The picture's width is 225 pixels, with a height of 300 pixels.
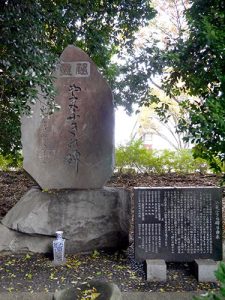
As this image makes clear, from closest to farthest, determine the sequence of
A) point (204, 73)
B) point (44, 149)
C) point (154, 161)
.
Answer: point (204, 73) < point (44, 149) < point (154, 161)

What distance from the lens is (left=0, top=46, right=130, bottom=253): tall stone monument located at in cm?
514

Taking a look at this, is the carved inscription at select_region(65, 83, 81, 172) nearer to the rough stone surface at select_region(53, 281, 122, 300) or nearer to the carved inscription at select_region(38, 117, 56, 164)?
the carved inscription at select_region(38, 117, 56, 164)

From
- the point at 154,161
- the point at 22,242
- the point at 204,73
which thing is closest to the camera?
the point at 204,73

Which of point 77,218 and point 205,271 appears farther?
point 77,218

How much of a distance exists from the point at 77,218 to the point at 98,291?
5.62ft

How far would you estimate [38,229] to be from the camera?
5062mm

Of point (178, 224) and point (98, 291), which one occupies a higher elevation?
point (178, 224)

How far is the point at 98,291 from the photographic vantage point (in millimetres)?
3523

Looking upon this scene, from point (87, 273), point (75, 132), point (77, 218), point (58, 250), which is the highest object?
point (75, 132)

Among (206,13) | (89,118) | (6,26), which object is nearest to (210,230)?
(89,118)

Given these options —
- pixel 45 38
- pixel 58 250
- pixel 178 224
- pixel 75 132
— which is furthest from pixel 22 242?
pixel 45 38

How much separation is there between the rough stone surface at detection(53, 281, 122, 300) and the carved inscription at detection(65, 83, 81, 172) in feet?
6.68

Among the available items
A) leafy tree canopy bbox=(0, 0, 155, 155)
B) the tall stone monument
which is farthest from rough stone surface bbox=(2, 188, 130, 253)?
leafy tree canopy bbox=(0, 0, 155, 155)

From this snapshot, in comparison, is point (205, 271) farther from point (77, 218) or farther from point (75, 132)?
point (75, 132)
